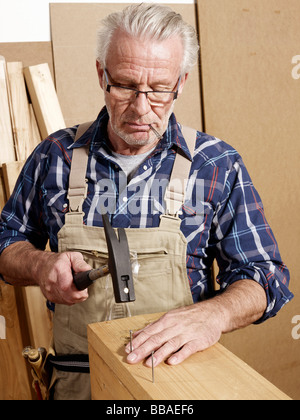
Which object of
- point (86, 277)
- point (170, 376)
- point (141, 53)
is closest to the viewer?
point (170, 376)

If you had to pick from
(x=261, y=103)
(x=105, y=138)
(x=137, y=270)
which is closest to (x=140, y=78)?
(x=105, y=138)

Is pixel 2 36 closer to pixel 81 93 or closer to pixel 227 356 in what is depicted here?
pixel 81 93

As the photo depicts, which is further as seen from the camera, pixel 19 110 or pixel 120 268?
pixel 19 110

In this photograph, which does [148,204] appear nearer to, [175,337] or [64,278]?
[64,278]

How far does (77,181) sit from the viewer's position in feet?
5.18

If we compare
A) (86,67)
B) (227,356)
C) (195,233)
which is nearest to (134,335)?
(227,356)

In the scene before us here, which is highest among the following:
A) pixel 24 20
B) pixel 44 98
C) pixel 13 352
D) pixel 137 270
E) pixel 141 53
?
pixel 24 20

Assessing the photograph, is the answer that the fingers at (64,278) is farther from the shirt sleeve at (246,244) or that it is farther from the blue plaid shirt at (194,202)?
the shirt sleeve at (246,244)

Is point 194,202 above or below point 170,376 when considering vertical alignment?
above

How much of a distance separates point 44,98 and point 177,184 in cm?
97

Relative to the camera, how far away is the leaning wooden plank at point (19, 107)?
7.30ft

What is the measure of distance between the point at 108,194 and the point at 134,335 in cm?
60

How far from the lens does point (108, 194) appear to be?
5.20 feet

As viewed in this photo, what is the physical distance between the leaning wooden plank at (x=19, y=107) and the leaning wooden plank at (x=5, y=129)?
2 centimetres
